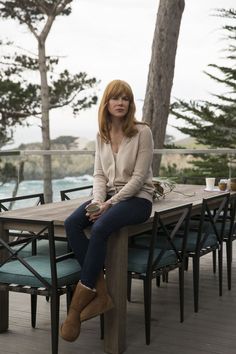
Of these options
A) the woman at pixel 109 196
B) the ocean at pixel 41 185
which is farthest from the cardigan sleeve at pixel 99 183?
the ocean at pixel 41 185

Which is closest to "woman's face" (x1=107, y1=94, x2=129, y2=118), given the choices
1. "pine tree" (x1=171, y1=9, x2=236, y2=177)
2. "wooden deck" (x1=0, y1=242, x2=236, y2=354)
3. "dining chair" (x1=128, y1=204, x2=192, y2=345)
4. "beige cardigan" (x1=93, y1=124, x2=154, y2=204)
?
"beige cardigan" (x1=93, y1=124, x2=154, y2=204)

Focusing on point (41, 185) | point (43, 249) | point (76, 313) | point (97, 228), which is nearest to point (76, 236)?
point (97, 228)

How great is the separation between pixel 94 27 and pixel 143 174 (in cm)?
1849

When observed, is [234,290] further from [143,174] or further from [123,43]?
[123,43]

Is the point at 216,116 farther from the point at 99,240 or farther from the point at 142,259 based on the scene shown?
the point at 99,240

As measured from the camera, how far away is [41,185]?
6359 mm

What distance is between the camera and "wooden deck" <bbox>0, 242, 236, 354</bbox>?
3.17 meters

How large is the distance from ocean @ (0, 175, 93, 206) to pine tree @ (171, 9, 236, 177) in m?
10.1

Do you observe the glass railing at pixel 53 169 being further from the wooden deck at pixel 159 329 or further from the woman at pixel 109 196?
the woman at pixel 109 196

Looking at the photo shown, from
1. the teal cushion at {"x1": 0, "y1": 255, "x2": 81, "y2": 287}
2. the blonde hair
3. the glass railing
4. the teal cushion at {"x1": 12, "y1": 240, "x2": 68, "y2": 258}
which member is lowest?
the teal cushion at {"x1": 12, "y1": 240, "x2": 68, "y2": 258}

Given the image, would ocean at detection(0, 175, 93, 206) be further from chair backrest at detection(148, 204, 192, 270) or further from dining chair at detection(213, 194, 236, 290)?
chair backrest at detection(148, 204, 192, 270)

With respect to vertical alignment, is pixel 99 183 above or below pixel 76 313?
above

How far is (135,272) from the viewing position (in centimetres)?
326

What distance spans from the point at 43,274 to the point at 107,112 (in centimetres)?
103
